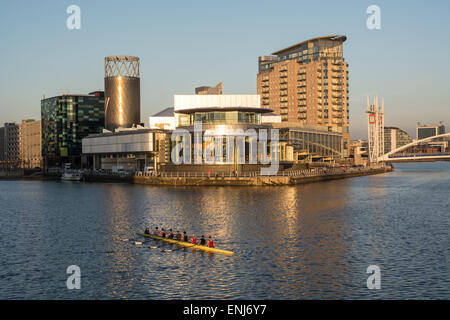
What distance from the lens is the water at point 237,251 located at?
39906 mm

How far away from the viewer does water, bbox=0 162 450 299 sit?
3991 cm

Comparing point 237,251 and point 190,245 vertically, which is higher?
point 190,245

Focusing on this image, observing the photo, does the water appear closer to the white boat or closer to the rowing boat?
the rowing boat

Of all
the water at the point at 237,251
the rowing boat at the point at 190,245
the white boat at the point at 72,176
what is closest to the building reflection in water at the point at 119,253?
the water at the point at 237,251

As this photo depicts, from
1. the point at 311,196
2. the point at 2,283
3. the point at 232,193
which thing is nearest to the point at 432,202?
the point at 311,196

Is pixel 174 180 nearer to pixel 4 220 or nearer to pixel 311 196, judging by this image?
pixel 311 196

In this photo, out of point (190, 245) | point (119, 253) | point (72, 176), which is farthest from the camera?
point (72, 176)

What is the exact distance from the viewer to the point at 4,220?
8031 centimetres

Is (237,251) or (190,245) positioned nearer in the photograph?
(237,251)

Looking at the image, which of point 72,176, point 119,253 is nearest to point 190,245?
point 119,253

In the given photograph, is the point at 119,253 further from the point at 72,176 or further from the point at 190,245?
the point at 72,176

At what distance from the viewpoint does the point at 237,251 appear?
52.8m

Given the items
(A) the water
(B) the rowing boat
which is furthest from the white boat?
(B) the rowing boat

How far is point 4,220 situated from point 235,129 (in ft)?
288
